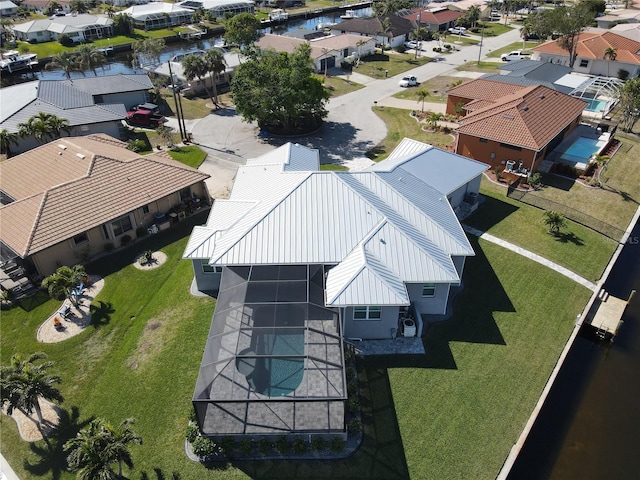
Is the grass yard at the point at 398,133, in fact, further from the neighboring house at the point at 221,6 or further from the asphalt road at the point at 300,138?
the neighboring house at the point at 221,6

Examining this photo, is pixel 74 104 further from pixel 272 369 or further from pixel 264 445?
→ pixel 264 445

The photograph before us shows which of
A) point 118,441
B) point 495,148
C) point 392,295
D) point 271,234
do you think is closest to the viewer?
point 118,441

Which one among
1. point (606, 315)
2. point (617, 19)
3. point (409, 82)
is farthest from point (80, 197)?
point (617, 19)

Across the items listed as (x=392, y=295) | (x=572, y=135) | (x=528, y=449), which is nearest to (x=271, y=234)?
(x=392, y=295)

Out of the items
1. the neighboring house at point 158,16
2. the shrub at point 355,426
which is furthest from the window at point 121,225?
the neighboring house at point 158,16

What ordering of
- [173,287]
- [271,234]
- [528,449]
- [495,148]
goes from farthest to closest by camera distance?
[495,148]
[173,287]
[271,234]
[528,449]

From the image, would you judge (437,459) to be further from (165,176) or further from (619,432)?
(165,176)

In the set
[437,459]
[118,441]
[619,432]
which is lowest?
[619,432]
